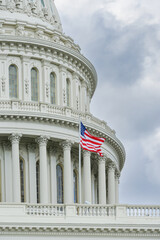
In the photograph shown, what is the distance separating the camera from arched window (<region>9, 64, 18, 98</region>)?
74.8m

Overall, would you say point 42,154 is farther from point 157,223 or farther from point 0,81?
point 157,223

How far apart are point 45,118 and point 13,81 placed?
5591mm

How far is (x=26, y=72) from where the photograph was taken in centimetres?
Answer: 7544

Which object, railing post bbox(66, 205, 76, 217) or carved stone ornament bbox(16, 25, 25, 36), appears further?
carved stone ornament bbox(16, 25, 25, 36)

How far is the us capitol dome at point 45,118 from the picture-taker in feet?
233

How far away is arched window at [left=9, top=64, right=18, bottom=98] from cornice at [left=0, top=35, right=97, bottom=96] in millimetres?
1279

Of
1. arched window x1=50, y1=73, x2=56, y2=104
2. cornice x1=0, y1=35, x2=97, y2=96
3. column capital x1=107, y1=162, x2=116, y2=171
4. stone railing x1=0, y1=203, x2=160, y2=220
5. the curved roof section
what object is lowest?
stone railing x1=0, y1=203, x2=160, y2=220

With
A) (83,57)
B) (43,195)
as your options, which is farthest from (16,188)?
(83,57)

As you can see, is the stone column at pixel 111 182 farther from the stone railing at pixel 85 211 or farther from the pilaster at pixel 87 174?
the stone railing at pixel 85 211

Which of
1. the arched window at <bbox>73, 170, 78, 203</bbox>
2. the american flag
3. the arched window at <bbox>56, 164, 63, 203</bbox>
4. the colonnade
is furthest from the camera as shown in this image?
the arched window at <bbox>73, 170, 78, 203</bbox>

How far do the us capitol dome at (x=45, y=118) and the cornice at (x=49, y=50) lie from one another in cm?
8

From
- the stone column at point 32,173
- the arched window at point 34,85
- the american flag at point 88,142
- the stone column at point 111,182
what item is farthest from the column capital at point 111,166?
the american flag at point 88,142

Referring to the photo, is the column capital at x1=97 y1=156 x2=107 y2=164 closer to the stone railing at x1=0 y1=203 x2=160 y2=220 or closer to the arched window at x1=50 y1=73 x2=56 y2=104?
the arched window at x1=50 y1=73 x2=56 y2=104

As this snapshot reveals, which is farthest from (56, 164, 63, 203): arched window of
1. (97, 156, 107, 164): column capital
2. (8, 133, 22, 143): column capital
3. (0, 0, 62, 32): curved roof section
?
(0, 0, 62, 32): curved roof section
